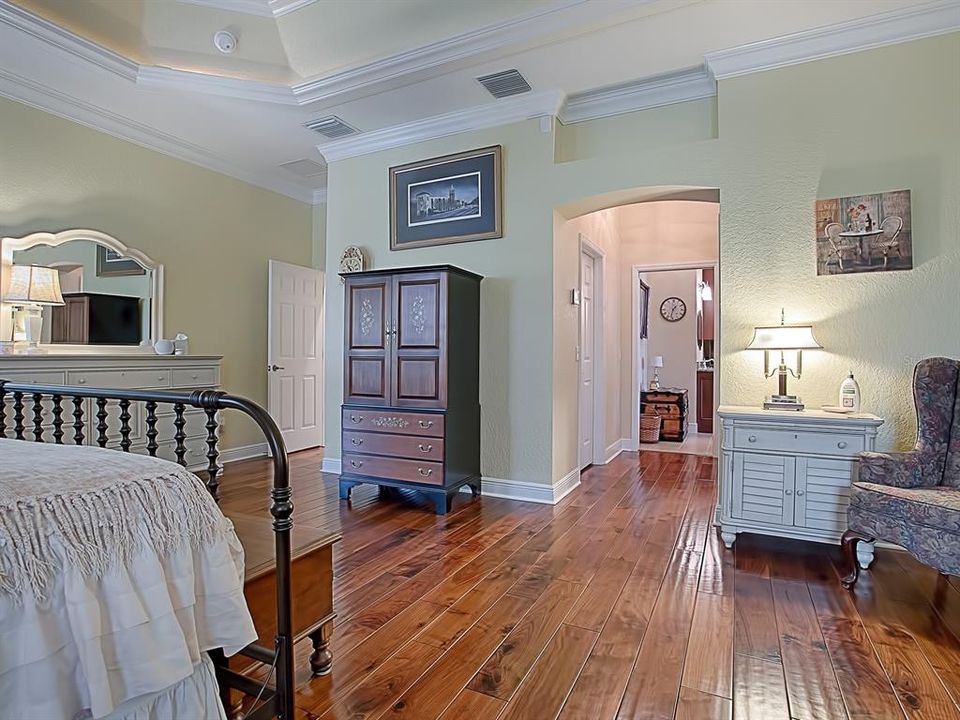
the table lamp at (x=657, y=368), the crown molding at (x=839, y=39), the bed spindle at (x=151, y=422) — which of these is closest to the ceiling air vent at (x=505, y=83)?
the crown molding at (x=839, y=39)

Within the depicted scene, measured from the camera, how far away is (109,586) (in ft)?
3.59

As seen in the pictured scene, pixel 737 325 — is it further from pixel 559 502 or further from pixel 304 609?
pixel 304 609

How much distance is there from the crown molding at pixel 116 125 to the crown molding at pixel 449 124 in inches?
42.8

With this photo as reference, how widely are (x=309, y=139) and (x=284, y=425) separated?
2.84m

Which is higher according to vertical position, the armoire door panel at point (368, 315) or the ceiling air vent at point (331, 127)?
the ceiling air vent at point (331, 127)

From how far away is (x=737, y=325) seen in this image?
3.37 metres

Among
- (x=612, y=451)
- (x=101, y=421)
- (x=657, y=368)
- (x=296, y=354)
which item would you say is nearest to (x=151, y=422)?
(x=101, y=421)

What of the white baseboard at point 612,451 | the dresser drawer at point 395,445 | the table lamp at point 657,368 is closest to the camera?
the dresser drawer at point 395,445

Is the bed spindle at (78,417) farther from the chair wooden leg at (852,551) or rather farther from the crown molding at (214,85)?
the chair wooden leg at (852,551)

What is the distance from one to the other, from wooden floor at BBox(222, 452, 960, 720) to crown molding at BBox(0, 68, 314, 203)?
3.52 meters

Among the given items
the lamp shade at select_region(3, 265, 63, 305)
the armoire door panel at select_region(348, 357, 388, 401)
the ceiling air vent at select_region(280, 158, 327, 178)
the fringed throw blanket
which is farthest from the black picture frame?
the fringed throw blanket

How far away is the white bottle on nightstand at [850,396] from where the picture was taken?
2.95m

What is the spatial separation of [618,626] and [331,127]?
414 cm

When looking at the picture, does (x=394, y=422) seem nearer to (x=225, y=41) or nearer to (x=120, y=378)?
(x=120, y=378)
